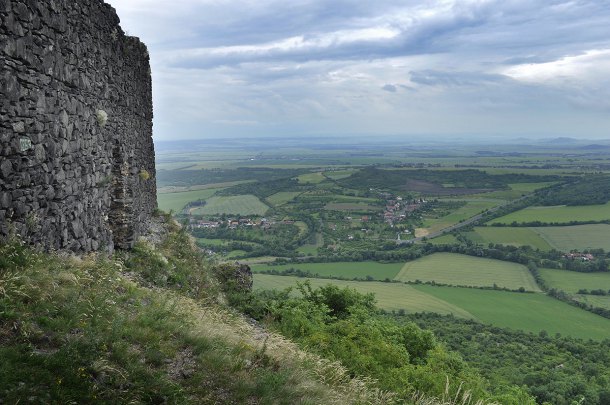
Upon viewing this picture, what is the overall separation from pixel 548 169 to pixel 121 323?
487 feet

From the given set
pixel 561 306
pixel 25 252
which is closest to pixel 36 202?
pixel 25 252

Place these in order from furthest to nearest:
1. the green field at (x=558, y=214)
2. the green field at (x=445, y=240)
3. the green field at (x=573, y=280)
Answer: the green field at (x=558, y=214), the green field at (x=445, y=240), the green field at (x=573, y=280)

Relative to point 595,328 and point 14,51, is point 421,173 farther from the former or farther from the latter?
point 14,51

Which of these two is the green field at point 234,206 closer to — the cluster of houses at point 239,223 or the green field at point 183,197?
the green field at point 183,197

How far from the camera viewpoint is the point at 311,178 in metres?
113

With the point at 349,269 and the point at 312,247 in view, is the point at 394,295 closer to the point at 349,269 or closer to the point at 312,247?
the point at 349,269

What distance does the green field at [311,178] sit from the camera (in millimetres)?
107562

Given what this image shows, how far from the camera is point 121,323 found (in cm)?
496

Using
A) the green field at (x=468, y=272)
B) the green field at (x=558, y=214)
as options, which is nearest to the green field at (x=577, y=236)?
the green field at (x=558, y=214)

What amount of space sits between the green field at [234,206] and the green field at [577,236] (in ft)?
133

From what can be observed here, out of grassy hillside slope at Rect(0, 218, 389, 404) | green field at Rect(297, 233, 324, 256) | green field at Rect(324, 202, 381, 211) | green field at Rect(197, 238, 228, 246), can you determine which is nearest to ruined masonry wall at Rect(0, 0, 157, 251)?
grassy hillside slope at Rect(0, 218, 389, 404)

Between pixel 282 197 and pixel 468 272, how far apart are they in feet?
156

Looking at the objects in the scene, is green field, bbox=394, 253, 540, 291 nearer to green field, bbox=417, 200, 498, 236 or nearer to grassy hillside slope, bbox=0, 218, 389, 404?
green field, bbox=417, 200, 498, 236

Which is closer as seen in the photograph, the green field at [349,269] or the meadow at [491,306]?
the meadow at [491,306]
